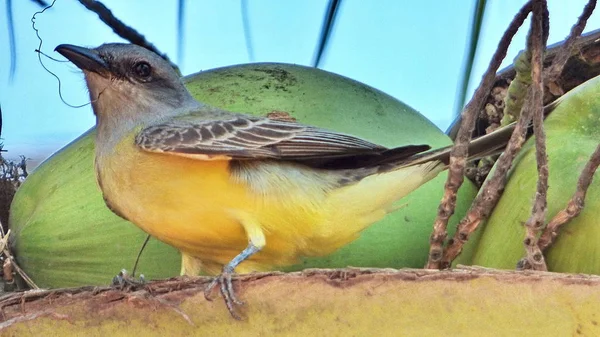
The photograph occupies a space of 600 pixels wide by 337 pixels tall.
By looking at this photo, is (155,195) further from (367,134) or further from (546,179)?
(546,179)

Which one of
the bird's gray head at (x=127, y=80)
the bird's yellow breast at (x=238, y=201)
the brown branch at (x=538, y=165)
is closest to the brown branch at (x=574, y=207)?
the brown branch at (x=538, y=165)

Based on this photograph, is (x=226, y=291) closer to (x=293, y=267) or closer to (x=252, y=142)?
(x=252, y=142)

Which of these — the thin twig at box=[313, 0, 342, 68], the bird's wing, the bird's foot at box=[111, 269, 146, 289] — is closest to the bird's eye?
the bird's wing

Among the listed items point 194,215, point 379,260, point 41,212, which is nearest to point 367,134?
point 379,260

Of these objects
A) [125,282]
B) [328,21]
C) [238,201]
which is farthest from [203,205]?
[328,21]

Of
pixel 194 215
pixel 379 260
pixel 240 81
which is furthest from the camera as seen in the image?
pixel 240 81

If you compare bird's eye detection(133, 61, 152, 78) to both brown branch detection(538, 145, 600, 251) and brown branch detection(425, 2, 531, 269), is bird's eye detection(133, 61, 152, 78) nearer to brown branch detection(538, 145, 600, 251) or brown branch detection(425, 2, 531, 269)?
brown branch detection(425, 2, 531, 269)
